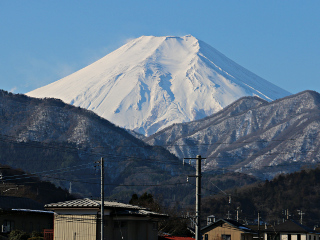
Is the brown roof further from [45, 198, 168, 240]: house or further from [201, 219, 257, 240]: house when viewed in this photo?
[45, 198, 168, 240]: house

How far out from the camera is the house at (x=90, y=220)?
5709 cm

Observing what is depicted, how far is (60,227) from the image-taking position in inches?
2298

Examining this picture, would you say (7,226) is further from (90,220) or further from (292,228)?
(292,228)

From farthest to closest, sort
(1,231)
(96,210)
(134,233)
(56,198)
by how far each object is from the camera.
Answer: (56,198) → (1,231) → (134,233) → (96,210)

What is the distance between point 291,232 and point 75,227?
49.4 m

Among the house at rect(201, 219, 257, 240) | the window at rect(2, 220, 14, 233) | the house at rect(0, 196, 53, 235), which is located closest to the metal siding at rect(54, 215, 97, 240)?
the house at rect(0, 196, 53, 235)

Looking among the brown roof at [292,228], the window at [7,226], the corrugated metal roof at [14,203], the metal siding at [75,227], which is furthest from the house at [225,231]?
the metal siding at [75,227]

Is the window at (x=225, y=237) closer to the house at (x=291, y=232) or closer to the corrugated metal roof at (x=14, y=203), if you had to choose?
the house at (x=291, y=232)

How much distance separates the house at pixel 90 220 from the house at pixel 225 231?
38.8m

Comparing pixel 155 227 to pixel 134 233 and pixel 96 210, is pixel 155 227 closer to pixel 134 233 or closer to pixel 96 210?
pixel 134 233

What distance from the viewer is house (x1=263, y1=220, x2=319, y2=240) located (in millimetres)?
97438

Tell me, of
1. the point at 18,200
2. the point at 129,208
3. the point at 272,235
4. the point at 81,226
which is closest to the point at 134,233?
the point at 129,208

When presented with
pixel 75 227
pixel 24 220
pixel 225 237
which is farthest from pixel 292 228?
pixel 75 227

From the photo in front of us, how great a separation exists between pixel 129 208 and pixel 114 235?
11.9ft
